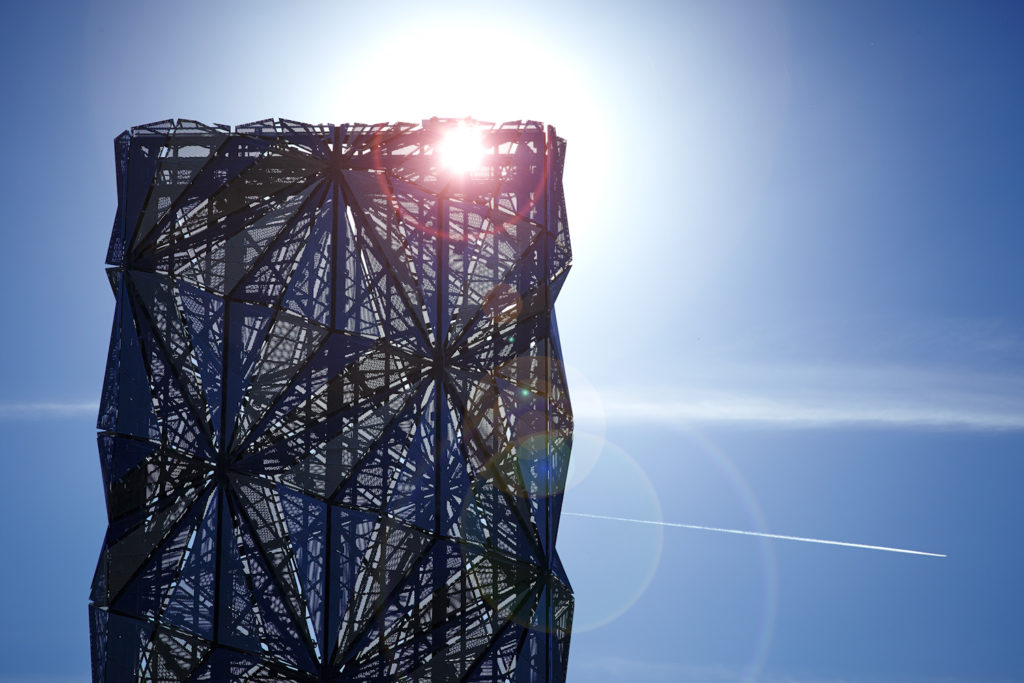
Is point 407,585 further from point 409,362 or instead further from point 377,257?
point 377,257

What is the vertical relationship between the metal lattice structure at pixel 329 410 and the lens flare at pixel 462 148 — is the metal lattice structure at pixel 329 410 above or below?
below

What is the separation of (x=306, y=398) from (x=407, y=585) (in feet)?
17.0

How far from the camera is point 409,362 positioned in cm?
2509

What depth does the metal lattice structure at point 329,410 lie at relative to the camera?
24609 mm

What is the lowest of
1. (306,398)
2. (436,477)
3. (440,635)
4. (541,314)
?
(440,635)

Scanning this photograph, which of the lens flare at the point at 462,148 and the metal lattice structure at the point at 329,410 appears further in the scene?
the lens flare at the point at 462,148

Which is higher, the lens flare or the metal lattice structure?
the lens flare

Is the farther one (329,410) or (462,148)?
(462,148)

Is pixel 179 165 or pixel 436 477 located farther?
pixel 179 165

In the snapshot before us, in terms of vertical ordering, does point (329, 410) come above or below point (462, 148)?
below

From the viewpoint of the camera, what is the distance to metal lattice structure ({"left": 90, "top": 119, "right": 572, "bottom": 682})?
80.7 feet

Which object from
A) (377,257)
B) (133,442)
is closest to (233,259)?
(377,257)

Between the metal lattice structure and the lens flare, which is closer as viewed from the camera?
the metal lattice structure

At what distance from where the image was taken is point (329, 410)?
2498 centimetres
